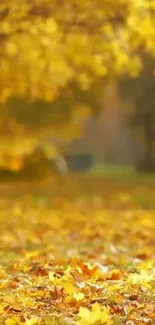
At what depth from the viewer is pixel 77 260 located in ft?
27.0

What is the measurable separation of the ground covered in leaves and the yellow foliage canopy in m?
2.79

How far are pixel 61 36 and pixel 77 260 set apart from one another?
6.69 m

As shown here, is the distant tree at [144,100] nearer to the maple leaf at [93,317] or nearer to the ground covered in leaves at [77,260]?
the ground covered in leaves at [77,260]

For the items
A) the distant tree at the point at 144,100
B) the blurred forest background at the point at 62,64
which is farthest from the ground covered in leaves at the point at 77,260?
the distant tree at the point at 144,100

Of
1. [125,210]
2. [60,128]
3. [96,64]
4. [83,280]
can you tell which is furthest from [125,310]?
[60,128]

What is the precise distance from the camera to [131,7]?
1121 centimetres

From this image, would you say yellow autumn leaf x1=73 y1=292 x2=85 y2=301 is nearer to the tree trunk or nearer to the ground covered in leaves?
the ground covered in leaves

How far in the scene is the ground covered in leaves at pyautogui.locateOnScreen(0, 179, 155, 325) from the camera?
5.72 meters

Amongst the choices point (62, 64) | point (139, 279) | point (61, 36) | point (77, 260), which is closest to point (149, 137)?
point (62, 64)

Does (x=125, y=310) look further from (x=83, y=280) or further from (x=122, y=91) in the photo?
(x=122, y=91)

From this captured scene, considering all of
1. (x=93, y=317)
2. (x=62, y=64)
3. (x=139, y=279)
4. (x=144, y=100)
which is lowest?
(x=144, y=100)

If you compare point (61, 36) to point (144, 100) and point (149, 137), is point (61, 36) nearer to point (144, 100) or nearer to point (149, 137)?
point (144, 100)

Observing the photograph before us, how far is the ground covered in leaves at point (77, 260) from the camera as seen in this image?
5.72 m

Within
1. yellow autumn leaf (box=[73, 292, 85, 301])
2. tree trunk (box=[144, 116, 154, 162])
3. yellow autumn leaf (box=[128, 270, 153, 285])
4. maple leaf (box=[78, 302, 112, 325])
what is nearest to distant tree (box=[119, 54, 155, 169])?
tree trunk (box=[144, 116, 154, 162])
